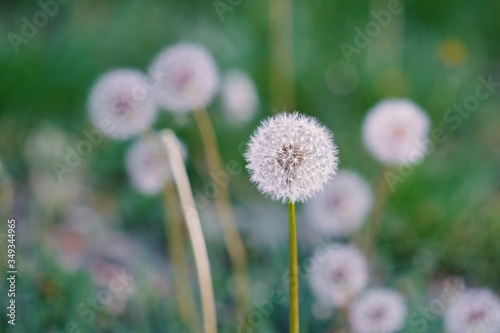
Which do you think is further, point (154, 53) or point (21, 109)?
point (154, 53)

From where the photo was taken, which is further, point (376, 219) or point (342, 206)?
point (376, 219)

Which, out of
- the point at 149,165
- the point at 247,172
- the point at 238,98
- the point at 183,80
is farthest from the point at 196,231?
the point at 238,98

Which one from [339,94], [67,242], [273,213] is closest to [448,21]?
[339,94]

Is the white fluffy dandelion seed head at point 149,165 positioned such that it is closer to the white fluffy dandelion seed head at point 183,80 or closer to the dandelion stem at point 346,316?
the white fluffy dandelion seed head at point 183,80

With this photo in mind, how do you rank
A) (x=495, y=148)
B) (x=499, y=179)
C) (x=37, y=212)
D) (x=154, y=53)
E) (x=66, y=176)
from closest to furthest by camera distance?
(x=37, y=212) → (x=66, y=176) → (x=499, y=179) → (x=495, y=148) → (x=154, y=53)

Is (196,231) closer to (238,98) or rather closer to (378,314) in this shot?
(378,314)

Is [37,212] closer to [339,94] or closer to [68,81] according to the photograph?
[68,81]

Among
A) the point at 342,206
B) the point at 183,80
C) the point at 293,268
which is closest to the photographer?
the point at 293,268
